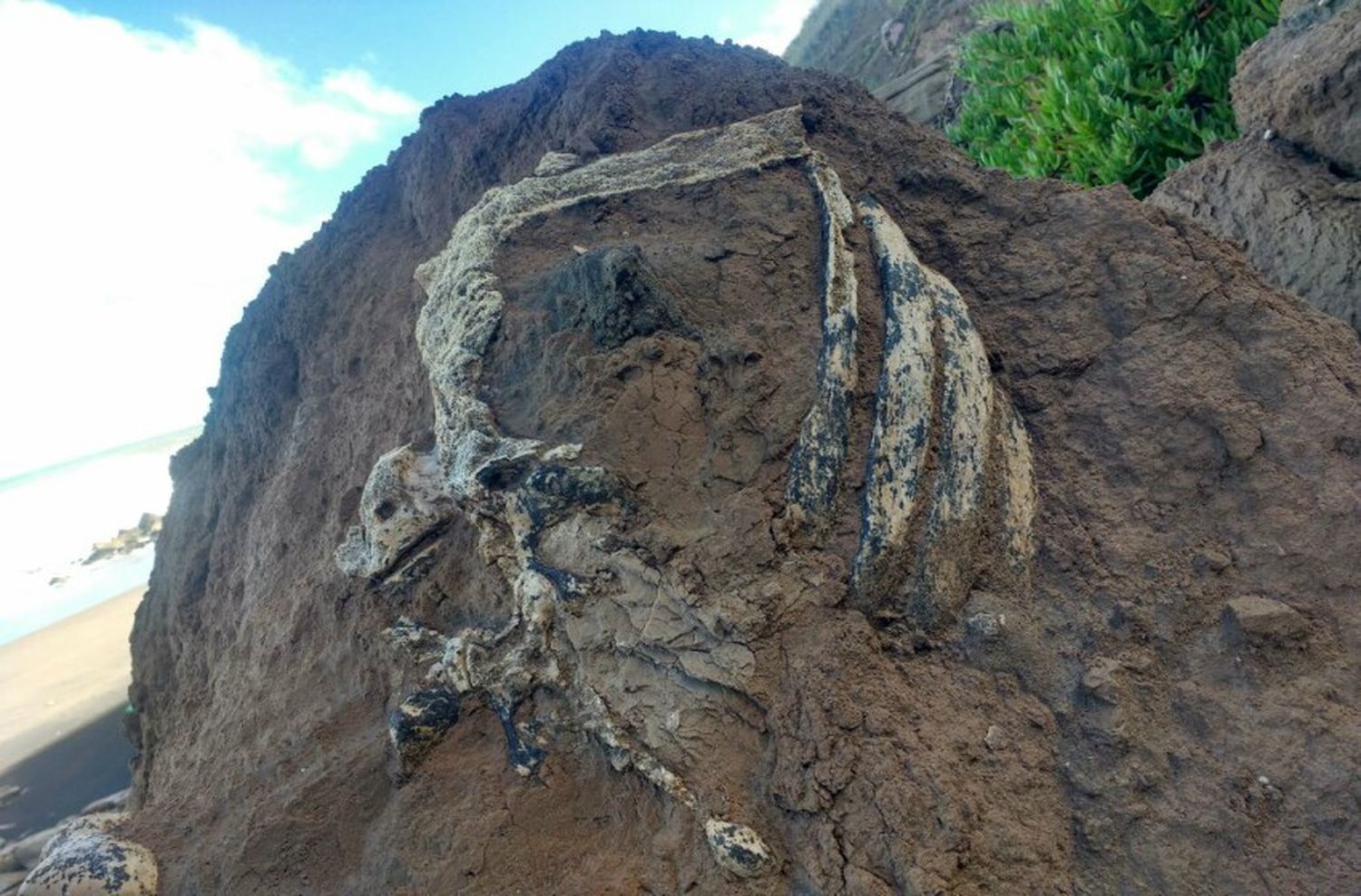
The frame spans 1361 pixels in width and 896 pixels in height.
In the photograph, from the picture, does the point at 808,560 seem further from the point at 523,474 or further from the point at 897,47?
the point at 897,47

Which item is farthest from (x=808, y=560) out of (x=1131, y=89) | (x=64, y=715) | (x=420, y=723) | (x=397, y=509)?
(x=64, y=715)

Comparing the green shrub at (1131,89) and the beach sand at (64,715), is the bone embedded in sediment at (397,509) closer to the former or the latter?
the green shrub at (1131,89)

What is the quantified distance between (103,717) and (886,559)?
9023 millimetres

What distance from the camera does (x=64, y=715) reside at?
28.9 ft

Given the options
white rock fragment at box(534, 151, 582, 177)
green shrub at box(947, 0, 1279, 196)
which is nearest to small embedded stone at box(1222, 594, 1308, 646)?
white rock fragment at box(534, 151, 582, 177)

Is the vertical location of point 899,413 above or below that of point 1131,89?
below

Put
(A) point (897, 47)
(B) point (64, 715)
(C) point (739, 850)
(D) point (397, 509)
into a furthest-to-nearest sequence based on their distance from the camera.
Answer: (A) point (897, 47) → (B) point (64, 715) → (D) point (397, 509) → (C) point (739, 850)

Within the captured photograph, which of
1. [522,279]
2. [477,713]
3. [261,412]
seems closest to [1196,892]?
[477,713]

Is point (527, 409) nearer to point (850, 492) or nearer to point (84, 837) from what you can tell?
point (850, 492)

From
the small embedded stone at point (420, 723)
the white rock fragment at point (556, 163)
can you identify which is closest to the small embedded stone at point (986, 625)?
the small embedded stone at point (420, 723)

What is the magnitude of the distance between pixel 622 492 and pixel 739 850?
2.94 feet

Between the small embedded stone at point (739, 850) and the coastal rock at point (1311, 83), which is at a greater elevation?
the coastal rock at point (1311, 83)

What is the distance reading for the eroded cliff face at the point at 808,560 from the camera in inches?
75.1

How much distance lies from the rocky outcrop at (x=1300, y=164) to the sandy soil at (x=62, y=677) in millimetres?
9193
